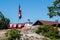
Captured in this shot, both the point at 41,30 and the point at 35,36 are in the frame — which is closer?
the point at 35,36

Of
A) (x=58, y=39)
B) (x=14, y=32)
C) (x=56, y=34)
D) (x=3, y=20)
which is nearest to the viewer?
(x=14, y=32)

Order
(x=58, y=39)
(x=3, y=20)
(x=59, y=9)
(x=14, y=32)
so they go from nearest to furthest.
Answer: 1. (x=14, y=32)
2. (x=58, y=39)
3. (x=59, y=9)
4. (x=3, y=20)

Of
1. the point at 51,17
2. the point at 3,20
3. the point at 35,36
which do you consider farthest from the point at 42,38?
the point at 3,20

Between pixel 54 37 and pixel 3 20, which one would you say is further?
pixel 3 20

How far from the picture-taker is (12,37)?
2838cm

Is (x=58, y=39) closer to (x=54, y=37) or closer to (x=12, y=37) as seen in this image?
(x=54, y=37)

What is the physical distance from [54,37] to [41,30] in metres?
2.74

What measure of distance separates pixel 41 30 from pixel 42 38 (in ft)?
13.9

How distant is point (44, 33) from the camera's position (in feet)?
106

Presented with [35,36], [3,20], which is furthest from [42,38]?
[3,20]

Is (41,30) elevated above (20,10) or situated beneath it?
situated beneath

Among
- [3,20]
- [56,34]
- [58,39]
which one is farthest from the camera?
[3,20]

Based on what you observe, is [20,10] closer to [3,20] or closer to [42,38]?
[42,38]

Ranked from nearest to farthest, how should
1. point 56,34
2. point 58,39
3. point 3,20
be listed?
point 58,39, point 56,34, point 3,20
